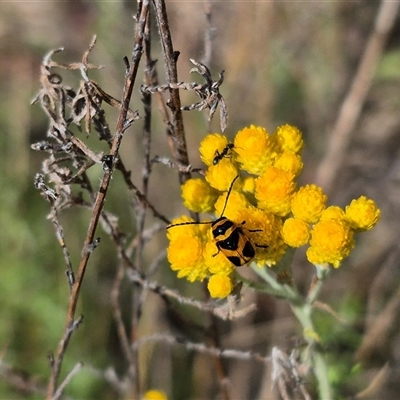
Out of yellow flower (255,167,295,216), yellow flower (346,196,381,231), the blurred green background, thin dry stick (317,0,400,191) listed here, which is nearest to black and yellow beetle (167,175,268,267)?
yellow flower (255,167,295,216)

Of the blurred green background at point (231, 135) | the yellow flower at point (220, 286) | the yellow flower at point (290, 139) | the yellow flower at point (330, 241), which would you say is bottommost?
the yellow flower at point (220, 286)

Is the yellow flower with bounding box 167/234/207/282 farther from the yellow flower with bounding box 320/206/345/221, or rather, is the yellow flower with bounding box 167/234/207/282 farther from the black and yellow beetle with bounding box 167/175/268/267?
the yellow flower with bounding box 320/206/345/221

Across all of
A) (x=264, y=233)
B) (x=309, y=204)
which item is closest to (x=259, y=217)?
(x=264, y=233)

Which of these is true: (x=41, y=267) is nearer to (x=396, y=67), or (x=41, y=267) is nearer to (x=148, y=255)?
(x=148, y=255)

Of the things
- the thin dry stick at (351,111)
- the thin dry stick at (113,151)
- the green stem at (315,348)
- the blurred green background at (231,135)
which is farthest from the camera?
the thin dry stick at (351,111)

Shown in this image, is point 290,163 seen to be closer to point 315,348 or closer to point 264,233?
point 264,233

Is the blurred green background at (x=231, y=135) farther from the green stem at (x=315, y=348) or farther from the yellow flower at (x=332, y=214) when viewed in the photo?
the yellow flower at (x=332, y=214)

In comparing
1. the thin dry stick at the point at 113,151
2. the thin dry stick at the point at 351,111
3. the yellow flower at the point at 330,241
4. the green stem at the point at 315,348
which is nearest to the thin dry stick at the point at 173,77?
the thin dry stick at the point at 113,151
